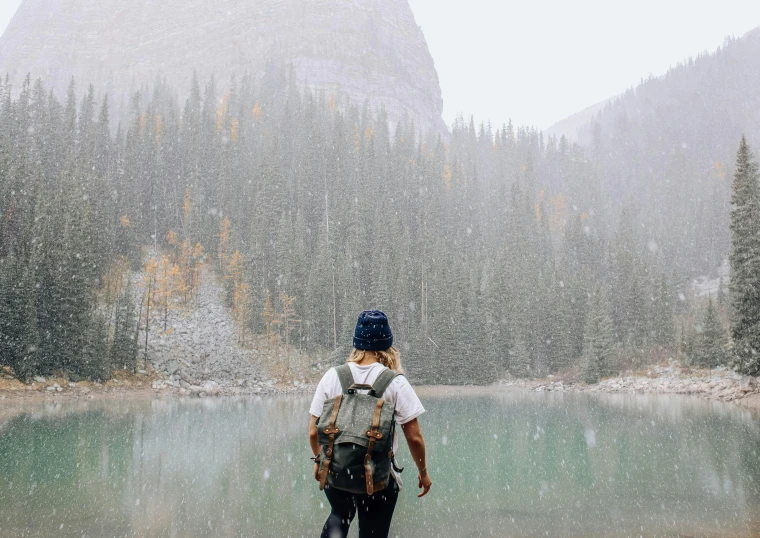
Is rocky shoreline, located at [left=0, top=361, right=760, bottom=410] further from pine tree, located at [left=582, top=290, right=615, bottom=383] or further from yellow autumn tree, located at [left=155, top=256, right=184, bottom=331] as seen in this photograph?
yellow autumn tree, located at [left=155, top=256, right=184, bottom=331]

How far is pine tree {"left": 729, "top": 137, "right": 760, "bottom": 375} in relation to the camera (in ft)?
102

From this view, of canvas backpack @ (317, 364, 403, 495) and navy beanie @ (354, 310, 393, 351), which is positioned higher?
navy beanie @ (354, 310, 393, 351)

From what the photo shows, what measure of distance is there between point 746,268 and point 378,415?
3493 cm

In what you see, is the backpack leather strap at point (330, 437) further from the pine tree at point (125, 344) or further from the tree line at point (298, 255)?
the pine tree at point (125, 344)

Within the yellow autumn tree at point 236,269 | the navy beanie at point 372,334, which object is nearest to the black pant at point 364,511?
the navy beanie at point 372,334

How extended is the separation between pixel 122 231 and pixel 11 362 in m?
34.5

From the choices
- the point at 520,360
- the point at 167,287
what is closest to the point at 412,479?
the point at 167,287

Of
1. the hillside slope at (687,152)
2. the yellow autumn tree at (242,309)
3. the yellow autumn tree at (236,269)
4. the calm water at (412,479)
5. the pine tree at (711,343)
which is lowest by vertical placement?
the calm water at (412,479)

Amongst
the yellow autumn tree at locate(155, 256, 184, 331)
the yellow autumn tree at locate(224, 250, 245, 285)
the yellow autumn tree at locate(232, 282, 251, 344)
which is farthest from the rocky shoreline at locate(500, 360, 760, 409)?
the yellow autumn tree at locate(155, 256, 184, 331)

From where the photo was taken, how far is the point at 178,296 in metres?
65.1

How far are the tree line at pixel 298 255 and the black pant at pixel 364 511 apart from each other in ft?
129

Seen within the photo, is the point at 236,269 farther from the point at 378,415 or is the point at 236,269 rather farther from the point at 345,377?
the point at 378,415

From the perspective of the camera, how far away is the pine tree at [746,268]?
3116cm

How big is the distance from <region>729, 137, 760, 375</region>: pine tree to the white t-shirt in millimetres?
33574
